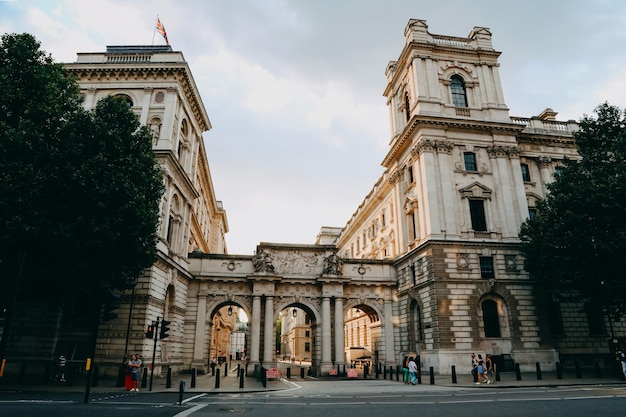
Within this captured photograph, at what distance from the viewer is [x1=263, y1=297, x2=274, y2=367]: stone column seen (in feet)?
109

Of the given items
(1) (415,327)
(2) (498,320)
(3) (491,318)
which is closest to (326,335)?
(1) (415,327)

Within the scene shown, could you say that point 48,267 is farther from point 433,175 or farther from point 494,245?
point 494,245

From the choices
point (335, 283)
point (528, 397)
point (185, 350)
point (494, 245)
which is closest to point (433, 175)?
point (494, 245)

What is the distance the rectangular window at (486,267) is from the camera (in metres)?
31.4

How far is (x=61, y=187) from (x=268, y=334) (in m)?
20.4

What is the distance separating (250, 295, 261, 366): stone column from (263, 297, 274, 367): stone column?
59 centimetres

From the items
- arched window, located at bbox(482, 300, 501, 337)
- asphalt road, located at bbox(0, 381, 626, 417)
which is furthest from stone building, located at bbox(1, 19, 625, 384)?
asphalt road, located at bbox(0, 381, 626, 417)

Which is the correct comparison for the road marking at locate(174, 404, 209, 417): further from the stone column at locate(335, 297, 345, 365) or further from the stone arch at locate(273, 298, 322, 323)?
the stone arch at locate(273, 298, 322, 323)

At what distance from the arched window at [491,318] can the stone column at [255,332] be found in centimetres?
1796

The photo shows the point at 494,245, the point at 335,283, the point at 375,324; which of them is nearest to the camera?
the point at 494,245

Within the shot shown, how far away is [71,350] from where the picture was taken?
81.8ft

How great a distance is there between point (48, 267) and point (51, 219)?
276 cm

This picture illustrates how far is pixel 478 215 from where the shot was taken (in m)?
33.6

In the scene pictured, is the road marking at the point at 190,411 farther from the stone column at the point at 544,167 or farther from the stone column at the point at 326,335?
the stone column at the point at 544,167
